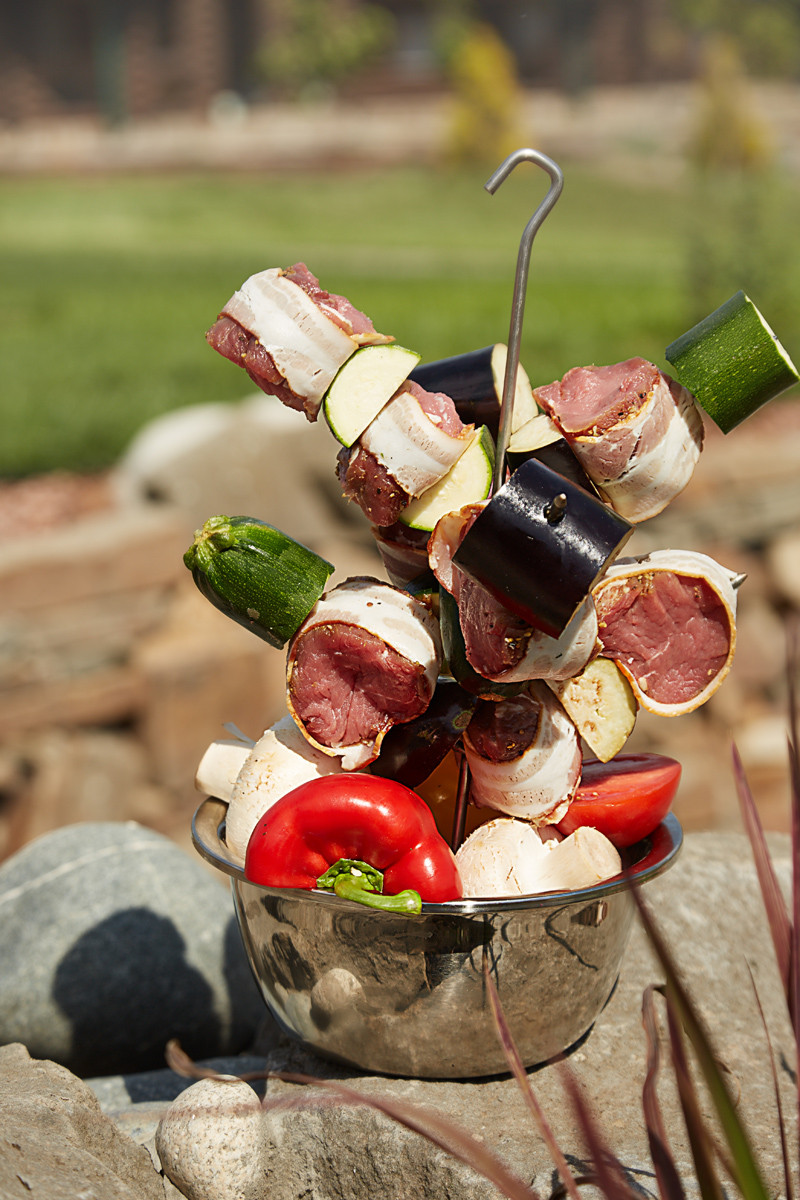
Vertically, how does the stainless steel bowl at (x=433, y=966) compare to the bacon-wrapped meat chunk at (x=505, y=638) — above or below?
below

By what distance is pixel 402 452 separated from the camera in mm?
1319

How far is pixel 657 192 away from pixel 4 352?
19.3 metres

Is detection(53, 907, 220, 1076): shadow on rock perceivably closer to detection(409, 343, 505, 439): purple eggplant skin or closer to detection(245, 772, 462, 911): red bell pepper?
detection(245, 772, 462, 911): red bell pepper

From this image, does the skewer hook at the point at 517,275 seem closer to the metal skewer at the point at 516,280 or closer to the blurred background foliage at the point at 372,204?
the metal skewer at the point at 516,280

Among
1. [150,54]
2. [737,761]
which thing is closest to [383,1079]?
[737,761]

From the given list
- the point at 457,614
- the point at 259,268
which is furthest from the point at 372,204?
the point at 457,614

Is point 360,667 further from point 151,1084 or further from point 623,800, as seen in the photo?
point 151,1084

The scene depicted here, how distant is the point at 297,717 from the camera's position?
4.70ft

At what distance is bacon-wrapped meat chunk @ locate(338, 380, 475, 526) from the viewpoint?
4.33 ft

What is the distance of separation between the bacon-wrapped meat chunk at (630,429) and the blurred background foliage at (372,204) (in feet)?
6.26

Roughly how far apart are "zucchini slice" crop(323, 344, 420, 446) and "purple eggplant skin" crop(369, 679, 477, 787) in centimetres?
35

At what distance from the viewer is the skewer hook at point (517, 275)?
1291 mm

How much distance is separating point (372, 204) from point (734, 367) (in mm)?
21942

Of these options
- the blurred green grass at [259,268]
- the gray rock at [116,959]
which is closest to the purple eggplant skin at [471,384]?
the gray rock at [116,959]
